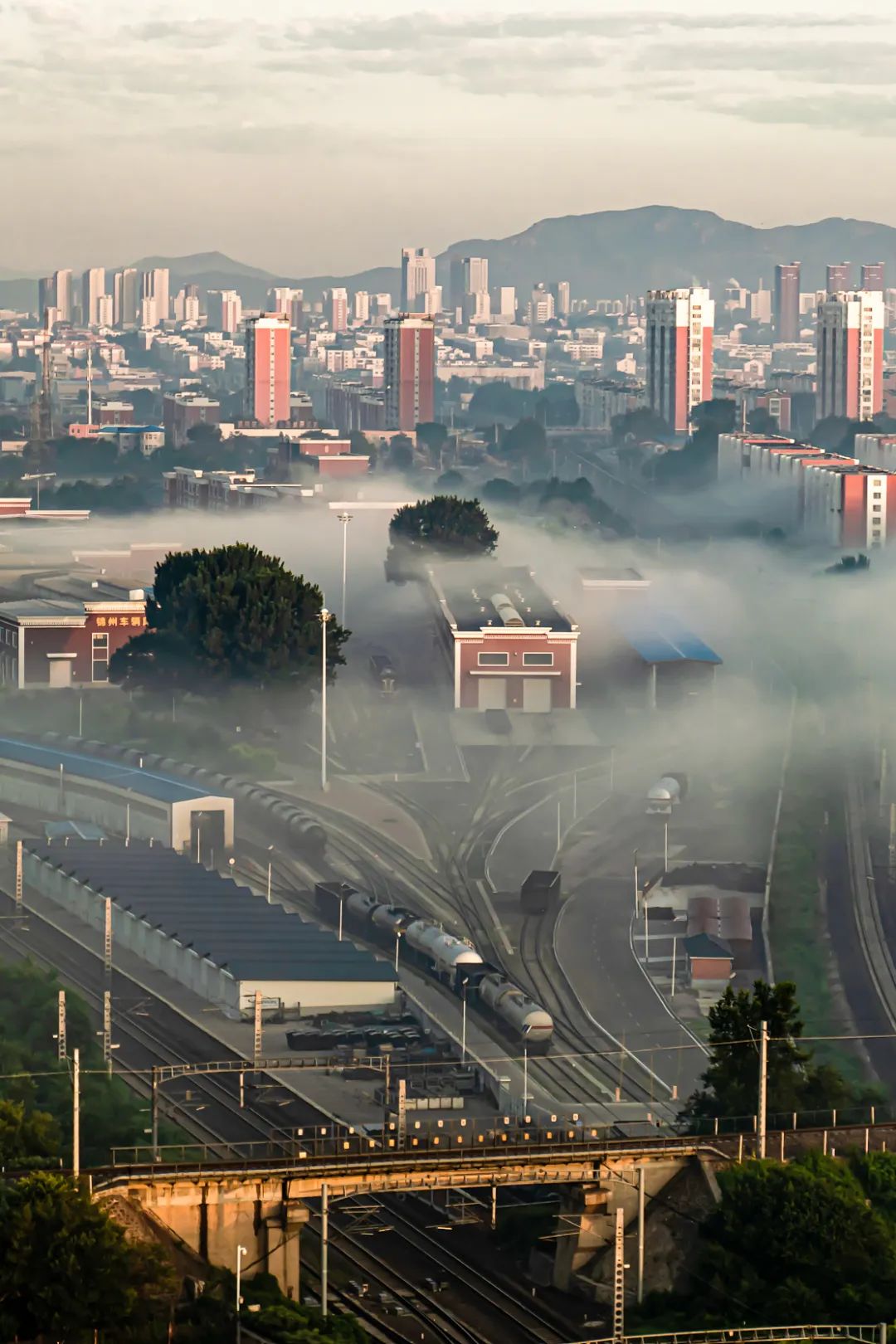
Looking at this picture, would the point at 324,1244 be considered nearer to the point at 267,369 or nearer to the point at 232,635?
the point at 232,635

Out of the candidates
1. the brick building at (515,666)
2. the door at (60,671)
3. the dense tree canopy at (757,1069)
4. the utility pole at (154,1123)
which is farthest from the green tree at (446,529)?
the utility pole at (154,1123)

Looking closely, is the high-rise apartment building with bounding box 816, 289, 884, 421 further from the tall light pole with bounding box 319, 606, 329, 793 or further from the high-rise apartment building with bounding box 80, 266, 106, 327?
the high-rise apartment building with bounding box 80, 266, 106, 327

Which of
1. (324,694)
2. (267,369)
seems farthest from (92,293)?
(324,694)

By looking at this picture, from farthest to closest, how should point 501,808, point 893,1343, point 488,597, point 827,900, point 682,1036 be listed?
point 488,597
point 501,808
point 827,900
point 682,1036
point 893,1343

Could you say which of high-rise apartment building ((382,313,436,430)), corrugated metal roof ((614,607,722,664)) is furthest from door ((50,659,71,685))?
high-rise apartment building ((382,313,436,430))

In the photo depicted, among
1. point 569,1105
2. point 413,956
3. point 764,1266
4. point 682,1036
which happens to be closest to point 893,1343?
point 764,1266

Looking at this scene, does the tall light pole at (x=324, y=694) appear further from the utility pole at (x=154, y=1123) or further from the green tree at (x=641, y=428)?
the green tree at (x=641, y=428)

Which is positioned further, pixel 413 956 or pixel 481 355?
pixel 481 355

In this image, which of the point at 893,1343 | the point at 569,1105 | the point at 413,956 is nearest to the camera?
the point at 893,1343

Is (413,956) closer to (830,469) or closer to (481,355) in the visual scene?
(830,469)

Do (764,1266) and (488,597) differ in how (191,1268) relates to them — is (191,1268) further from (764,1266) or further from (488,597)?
(488,597)
